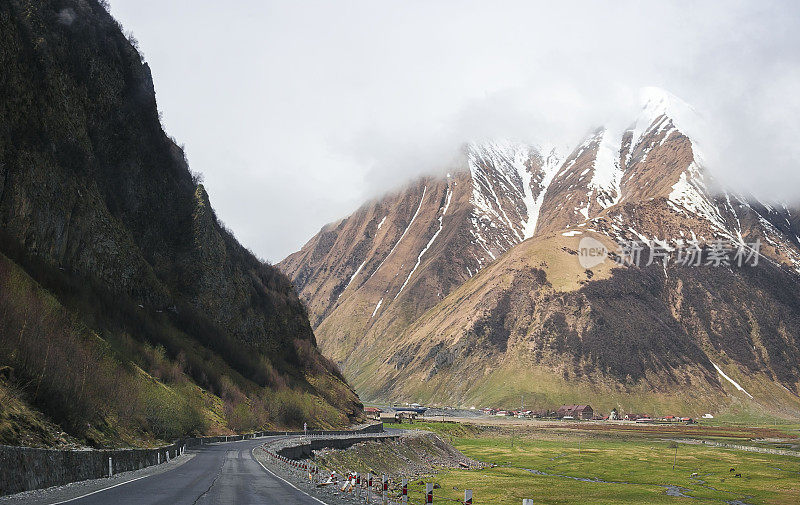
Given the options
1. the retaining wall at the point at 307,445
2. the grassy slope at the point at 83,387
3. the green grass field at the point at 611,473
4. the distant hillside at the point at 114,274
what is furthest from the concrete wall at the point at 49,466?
the green grass field at the point at 611,473

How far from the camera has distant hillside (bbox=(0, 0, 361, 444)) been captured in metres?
52.3

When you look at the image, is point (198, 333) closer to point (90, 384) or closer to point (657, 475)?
point (90, 384)

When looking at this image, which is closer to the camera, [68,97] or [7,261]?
→ [7,261]

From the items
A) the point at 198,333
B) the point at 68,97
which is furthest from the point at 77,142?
the point at 198,333

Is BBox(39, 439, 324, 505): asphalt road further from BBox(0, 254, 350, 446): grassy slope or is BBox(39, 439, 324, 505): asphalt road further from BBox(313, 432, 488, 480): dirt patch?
BBox(313, 432, 488, 480): dirt patch

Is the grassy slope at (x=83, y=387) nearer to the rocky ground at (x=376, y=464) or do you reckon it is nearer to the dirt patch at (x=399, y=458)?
the rocky ground at (x=376, y=464)

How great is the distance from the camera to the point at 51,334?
49.7m

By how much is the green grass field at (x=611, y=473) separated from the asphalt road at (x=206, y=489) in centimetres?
1773

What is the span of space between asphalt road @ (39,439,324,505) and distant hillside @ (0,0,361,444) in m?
6.36

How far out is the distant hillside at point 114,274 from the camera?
52281 mm

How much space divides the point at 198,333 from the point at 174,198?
24.3 m

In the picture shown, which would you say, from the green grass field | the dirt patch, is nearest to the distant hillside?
the dirt patch

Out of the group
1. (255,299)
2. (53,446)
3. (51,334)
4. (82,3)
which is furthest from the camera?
(255,299)

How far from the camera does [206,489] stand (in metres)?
31.1
